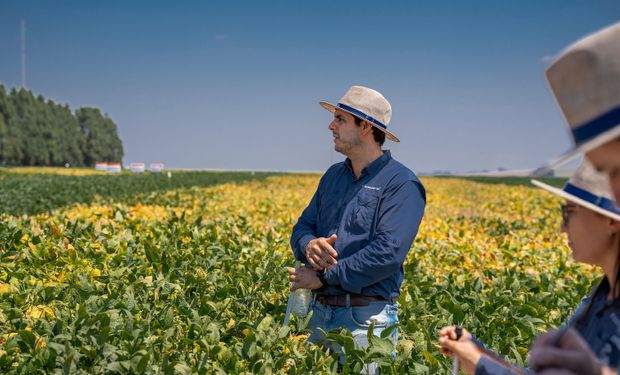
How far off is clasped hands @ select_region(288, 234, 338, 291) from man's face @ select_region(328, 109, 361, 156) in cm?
55

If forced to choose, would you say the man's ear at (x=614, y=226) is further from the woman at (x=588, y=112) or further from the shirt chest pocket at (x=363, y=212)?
the shirt chest pocket at (x=363, y=212)

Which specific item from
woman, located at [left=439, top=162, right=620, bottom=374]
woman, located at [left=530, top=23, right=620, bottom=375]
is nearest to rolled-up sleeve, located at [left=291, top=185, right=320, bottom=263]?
woman, located at [left=439, top=162, right=620, bottom=374]

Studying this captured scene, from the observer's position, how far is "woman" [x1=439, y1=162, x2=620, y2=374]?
145 centimetres

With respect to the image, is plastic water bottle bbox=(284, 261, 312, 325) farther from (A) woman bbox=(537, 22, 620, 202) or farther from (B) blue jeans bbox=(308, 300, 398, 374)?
(A) woman bbox=(537, 22, 620, 202)

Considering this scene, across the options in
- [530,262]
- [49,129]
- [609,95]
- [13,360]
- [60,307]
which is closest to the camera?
[609,95]

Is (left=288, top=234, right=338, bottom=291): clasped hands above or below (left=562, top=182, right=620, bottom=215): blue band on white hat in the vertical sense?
below

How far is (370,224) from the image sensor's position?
11.3 ft

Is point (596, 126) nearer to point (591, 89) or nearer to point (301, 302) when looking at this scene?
point (591, 89)

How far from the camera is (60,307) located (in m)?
3.91

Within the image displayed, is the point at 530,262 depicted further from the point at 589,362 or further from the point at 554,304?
the point at 589,362

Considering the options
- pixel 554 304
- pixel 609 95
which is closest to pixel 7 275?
pixel 554 304

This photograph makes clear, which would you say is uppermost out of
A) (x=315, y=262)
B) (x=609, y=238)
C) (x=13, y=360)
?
(x=609, y=238)

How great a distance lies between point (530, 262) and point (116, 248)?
397cm

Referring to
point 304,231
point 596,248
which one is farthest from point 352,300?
point 596,248
